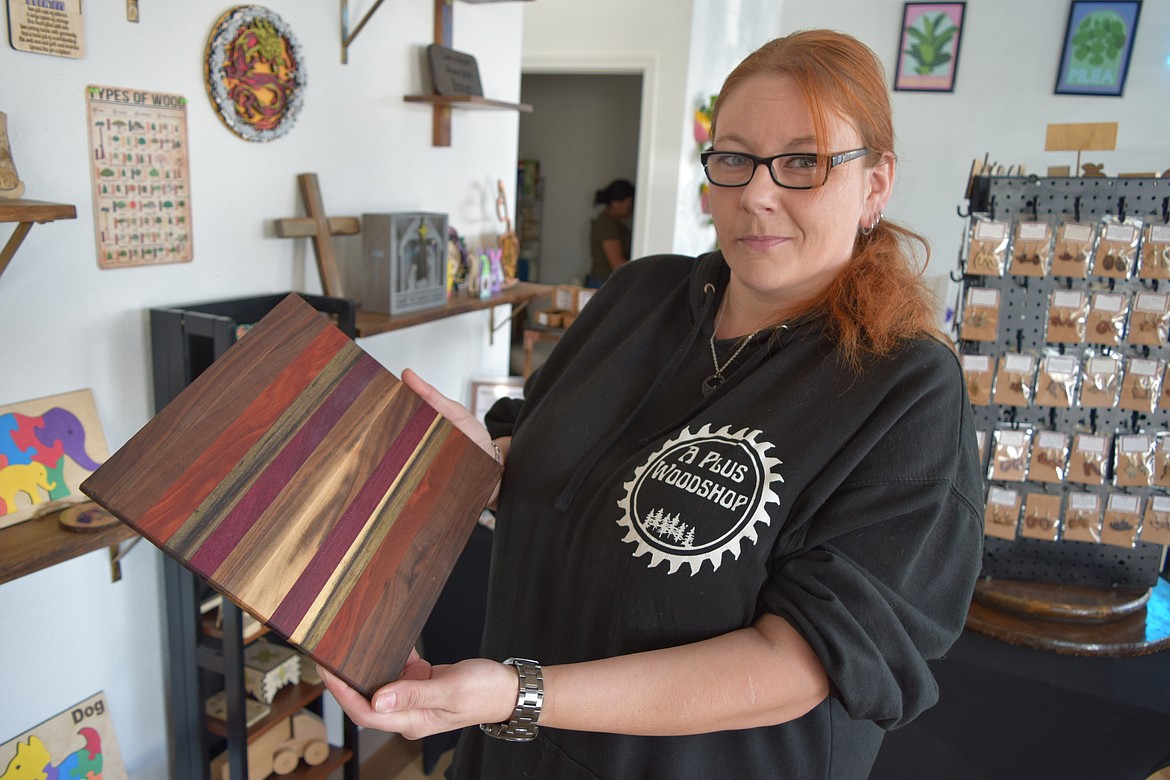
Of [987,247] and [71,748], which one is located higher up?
[987,247]

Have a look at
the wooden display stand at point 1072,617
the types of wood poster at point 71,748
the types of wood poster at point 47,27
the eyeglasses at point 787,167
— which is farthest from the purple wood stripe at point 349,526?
the wooden display stand at point 1072,617

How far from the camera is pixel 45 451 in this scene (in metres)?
1.38

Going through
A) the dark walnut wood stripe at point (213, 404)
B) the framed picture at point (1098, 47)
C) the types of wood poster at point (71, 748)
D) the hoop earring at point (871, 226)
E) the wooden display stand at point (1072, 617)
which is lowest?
the types of wood poster at point (71, 748)

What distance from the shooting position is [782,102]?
3.06ft

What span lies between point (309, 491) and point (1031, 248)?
1.53m

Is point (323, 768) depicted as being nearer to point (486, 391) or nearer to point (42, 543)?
point (42, 543)

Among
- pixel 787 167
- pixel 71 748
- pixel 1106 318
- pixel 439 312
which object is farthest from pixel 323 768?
pixel 1106 318

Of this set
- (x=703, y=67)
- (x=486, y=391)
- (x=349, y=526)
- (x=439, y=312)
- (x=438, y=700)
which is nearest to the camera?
(x=438, y=700)

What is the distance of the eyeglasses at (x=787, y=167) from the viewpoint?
926 millimetres

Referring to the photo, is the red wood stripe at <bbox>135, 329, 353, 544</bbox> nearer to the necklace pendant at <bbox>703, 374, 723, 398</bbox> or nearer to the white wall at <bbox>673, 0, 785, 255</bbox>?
the necklace pendant at <bbox>703, 374, 723, 398</bbox>

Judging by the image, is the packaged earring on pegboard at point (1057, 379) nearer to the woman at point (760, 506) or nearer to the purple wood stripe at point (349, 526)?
the woman at point (760, 506)

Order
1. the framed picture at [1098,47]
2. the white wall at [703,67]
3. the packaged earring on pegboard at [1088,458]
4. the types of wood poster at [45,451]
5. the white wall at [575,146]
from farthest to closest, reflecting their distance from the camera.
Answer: the white wall at [575,146], the white wall at [703,67], the framed picture at [1098,47], the packaged earring on pegboard at [1088,458], the types of wood poster at [45,451]

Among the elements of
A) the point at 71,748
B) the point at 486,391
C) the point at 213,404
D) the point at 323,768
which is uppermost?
the point at 213,404

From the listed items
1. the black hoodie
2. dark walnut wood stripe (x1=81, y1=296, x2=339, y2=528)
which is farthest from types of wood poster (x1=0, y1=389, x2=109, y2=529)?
the black hoodie
